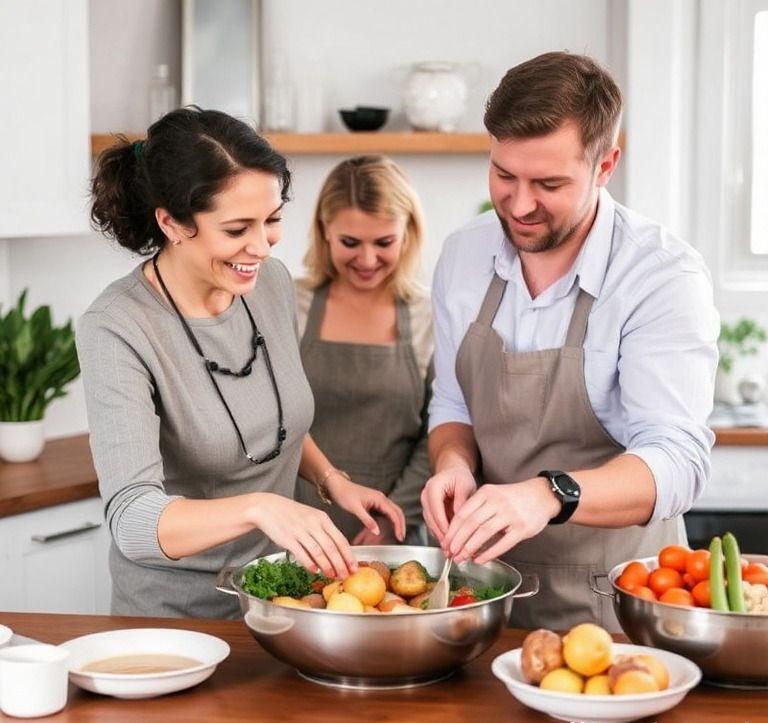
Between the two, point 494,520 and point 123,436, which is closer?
point 494,520

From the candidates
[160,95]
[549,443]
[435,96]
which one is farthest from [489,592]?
[160,95]

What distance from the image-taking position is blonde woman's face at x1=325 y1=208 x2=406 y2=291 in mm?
3111

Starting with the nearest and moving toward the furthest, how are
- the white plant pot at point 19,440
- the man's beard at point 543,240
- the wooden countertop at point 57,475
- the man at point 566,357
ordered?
the man at point 566,357 → the man's beard at point 543,240 → the wooden countertop at point 57,475 → the white plant pot at point 19,440

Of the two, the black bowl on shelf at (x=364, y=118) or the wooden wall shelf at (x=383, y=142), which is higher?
the black bowl on shelf at (x=364, y=118)

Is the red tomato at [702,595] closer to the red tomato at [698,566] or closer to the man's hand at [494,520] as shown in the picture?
the red tomato at [698,566]

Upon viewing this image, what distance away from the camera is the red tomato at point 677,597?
1765mm

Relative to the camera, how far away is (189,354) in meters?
2.28

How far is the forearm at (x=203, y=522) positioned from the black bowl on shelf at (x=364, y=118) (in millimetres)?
2283

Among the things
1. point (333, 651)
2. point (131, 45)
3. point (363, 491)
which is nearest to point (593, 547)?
point (363, 491)

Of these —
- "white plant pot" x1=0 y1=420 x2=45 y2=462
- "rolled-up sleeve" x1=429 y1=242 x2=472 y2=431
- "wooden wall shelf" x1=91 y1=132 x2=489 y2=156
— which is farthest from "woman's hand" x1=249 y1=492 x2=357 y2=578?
"wooden wall shelf" x1=91 y1=132 x2=489 y2=156

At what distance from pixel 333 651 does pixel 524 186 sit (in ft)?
2.76

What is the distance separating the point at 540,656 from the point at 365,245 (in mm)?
1623

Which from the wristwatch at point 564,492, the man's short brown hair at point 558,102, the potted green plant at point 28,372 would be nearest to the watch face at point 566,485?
the wristwatch at point 564,492

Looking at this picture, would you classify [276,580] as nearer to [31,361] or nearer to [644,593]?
[644,593]
